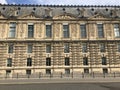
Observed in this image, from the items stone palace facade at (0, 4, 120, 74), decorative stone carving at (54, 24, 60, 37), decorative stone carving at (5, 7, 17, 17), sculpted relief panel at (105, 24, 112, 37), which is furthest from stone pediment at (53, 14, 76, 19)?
decorative stone carving at (5, 7, 17, 17)

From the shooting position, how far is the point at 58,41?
55.7 m

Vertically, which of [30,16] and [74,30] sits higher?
[30,16]

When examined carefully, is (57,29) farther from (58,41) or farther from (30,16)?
(30,16)

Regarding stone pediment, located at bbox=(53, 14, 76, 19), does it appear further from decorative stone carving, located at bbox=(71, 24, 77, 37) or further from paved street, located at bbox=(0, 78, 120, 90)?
paved street, located at bbox=(0, 78, 120, 90)

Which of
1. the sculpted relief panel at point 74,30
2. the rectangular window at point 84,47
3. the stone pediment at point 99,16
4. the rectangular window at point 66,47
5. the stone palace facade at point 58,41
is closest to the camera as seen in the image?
the stone palace facade at point 58,41

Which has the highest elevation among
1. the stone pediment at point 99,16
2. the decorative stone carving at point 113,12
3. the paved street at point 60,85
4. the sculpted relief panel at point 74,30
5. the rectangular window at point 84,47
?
the decorative stone carving at point 113,12

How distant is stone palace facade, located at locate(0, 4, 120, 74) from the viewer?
54.4 m

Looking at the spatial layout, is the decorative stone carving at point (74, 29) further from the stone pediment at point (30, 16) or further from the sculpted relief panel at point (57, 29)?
the stone pediment at point (30, 16)

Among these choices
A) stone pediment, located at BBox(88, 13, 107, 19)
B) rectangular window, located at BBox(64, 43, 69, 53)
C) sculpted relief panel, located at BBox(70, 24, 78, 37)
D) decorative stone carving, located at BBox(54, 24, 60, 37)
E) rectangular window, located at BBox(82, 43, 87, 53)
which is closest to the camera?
rectangular window, located at BBox(64, 43, 69, 53)

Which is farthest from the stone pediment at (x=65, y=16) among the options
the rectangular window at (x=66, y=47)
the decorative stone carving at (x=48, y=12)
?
the rectangular window at (x=66, y=47)

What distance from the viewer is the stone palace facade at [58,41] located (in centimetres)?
5441

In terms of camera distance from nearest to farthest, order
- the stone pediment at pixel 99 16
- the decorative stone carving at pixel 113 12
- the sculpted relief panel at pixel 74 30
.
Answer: the sculpted relief panel at pixel 74 30
the stone pediment at pixel 99 16
the decorative stone carving at pixel 113 12

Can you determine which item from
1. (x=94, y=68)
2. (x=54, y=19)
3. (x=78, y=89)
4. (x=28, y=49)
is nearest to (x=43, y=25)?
(x=54, y=19)

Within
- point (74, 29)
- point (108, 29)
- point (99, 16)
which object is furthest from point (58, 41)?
point (108, 29)
